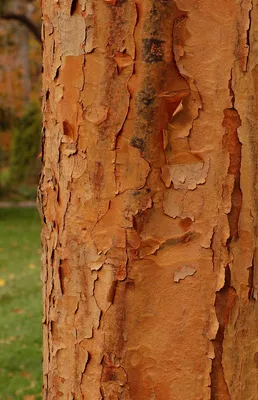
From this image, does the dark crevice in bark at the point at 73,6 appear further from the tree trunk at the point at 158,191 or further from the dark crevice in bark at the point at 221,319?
the dark crevice in bark at the point at 221,319

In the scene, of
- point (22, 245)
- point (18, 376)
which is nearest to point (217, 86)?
point (18, 376)

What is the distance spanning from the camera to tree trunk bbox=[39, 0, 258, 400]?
125cm

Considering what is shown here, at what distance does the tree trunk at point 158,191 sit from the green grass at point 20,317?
2720 mm

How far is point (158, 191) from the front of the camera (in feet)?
4.21

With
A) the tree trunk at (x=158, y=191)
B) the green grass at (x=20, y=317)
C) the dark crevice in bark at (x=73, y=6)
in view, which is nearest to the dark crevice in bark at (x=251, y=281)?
the tree trunk at (x=158, y=191)

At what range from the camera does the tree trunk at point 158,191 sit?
1249mm

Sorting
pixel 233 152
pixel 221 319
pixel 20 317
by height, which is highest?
pixel 233 152

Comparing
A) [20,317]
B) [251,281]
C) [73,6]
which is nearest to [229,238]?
[251,281]

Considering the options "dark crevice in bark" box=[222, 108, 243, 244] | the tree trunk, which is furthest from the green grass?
"dark crevice in bark" box=[222, 108, 243, 244]

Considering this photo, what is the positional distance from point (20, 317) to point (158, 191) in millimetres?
4445

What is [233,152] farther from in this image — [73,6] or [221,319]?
[73,6]

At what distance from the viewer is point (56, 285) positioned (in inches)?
55.1

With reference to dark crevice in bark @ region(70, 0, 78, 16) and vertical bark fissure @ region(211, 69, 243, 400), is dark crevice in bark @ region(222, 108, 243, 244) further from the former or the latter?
dark crevice in bark @ region(70, 0, 78, 16)

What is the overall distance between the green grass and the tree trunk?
272 cm
